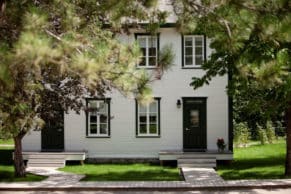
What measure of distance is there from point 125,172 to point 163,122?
4.03 m

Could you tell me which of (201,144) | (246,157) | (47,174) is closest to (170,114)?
(201,144)

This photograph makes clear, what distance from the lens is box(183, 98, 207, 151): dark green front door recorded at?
24203 mm

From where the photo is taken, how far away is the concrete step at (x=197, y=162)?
22438 millimetres

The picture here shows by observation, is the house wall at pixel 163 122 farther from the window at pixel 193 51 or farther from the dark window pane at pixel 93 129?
the dark window pane at pixel 93 129

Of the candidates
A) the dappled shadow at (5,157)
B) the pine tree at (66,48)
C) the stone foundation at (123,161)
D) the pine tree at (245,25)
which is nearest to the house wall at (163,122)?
the stone foundation at (123,161)

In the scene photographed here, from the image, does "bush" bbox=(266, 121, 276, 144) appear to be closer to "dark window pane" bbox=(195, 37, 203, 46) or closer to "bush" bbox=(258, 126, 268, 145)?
"bush" bbox=(258, 126, 268, 145)

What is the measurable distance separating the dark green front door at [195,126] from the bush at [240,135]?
5855mm

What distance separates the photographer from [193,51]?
24.2 metres

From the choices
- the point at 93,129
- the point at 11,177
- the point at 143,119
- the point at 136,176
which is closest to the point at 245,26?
the point at 136,176

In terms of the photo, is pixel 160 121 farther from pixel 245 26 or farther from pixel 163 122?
pixel 245 26

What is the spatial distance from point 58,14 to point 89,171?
1261 centimetres

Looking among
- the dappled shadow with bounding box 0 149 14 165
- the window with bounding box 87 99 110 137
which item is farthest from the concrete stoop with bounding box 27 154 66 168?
the window with bounding box 87 99 110 137

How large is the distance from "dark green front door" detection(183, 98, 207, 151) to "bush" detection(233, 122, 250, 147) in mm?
5855

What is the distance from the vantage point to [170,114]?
24.3 metres
